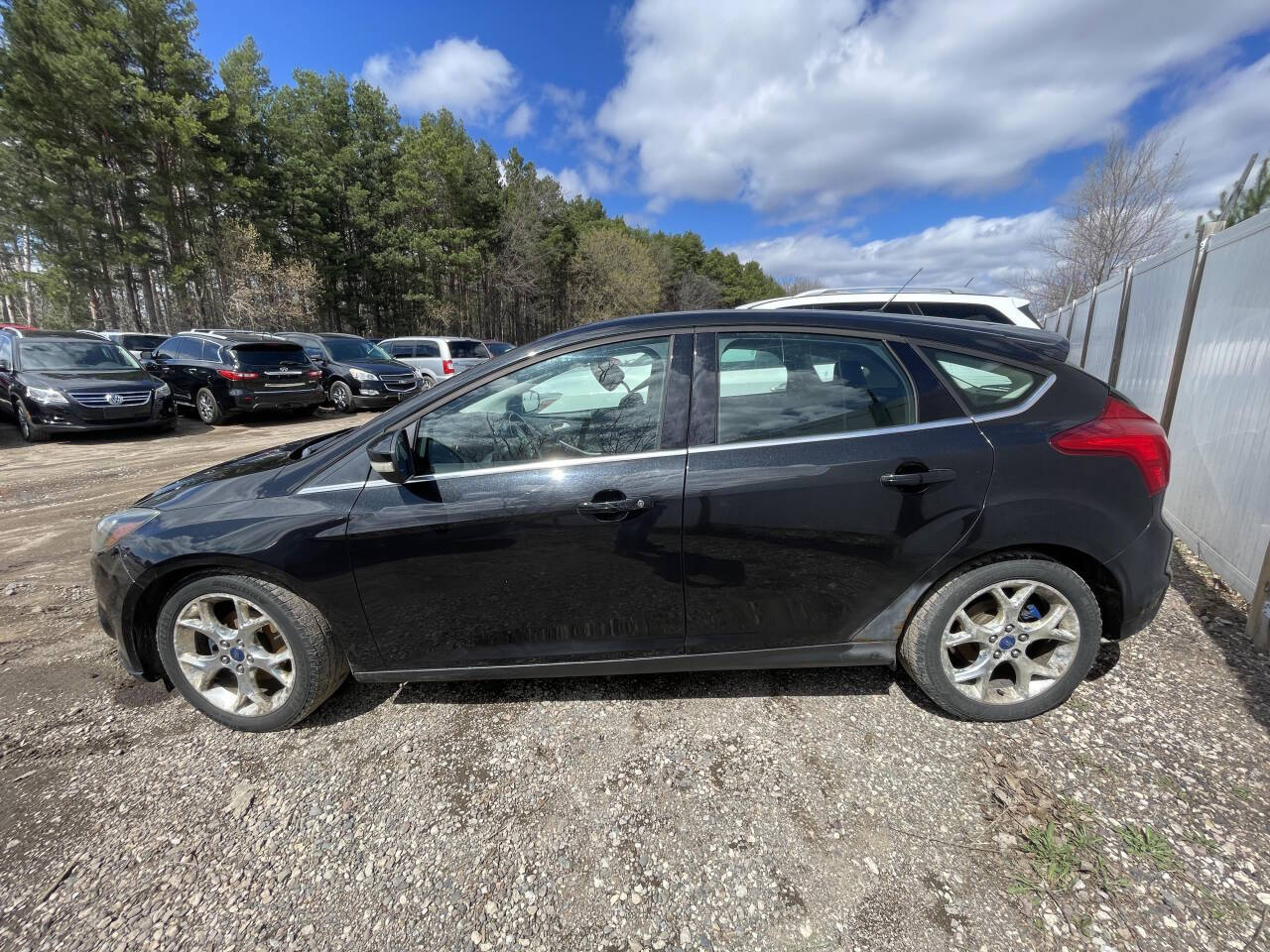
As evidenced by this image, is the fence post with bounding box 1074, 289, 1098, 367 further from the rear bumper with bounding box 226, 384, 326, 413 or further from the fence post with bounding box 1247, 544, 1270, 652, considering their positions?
the rear bumper with bounding box 226, 384, 326, 413

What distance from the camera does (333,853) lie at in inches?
70.3

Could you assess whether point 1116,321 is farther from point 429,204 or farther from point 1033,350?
point 429,204

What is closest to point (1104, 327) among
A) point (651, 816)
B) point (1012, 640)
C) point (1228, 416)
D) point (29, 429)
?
point (1228, 416)

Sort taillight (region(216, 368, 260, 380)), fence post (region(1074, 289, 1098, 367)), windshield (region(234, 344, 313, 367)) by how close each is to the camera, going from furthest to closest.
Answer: windshield (region(234, 344, 313, 367)) → taillight (region(216, 368, 260, 380)) → fence post (region(1074, 289, 1098, 367))

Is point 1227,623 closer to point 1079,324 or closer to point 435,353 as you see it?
point 1079,324

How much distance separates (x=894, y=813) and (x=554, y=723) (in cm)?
132

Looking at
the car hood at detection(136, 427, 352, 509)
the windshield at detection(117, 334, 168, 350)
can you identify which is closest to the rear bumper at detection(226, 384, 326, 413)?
the windshield at detection(117, 334, 168, 350)

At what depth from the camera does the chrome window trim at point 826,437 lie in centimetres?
206

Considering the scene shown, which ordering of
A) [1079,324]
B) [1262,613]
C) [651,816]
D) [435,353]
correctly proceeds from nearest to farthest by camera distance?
[651,816]
[1262,613]
[1079,324]
[435,353]

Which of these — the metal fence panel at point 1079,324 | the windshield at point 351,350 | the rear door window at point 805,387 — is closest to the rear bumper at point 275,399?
the windshield at point 351,350

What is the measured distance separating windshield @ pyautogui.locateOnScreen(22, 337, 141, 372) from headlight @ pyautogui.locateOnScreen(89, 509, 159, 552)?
931 centimetres

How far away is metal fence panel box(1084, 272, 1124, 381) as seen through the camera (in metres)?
6.39

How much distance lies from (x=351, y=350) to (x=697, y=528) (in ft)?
48.4

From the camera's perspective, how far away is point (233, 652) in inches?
88.9
